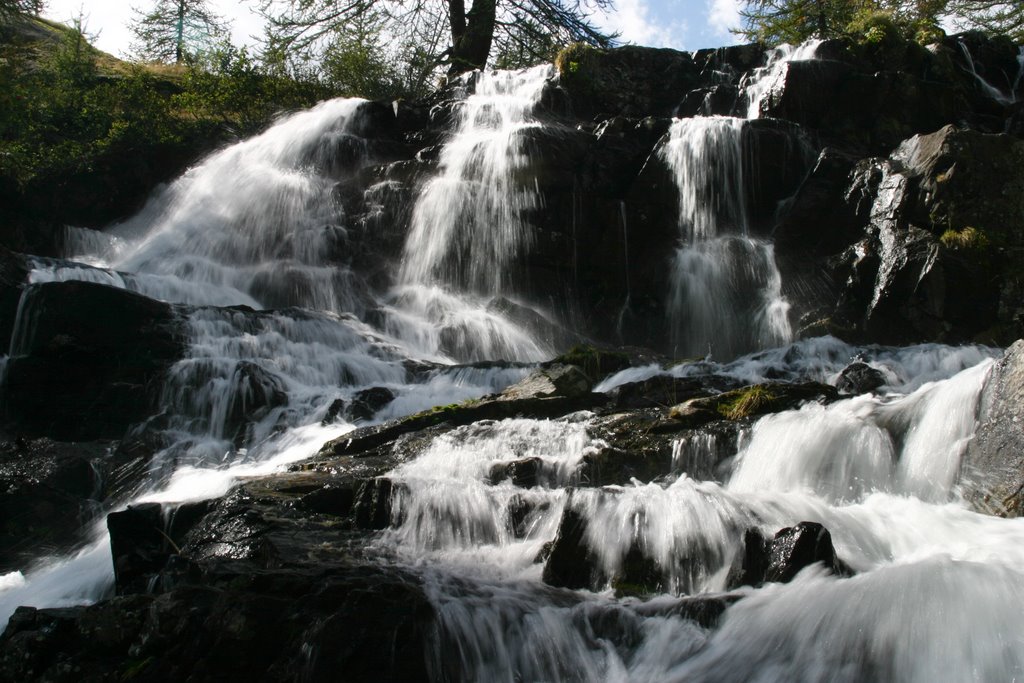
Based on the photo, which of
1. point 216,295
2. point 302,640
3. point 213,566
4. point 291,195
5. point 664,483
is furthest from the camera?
point 291,195

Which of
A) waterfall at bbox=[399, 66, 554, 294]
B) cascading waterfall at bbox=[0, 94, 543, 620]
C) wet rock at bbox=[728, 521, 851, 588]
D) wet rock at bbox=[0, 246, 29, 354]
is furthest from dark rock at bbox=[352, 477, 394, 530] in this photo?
waterfall at bbox=[399, 66, 554, 294]

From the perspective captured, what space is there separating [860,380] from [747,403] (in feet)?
6.79

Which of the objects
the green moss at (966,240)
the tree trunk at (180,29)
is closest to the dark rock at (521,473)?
the green moss at (966,240)

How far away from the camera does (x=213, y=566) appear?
4.41m

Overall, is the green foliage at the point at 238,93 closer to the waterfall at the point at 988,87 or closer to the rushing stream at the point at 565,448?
the rushing stream at the point at 565,448

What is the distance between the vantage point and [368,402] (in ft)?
30.2

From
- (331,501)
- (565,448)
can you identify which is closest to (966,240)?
(565,448)

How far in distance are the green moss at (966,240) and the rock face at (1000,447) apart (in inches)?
243

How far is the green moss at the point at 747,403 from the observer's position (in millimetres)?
7074

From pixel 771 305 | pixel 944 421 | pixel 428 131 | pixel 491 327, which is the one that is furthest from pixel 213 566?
pixel 428 131

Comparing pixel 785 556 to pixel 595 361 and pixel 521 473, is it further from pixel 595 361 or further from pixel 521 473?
pixel 595 361

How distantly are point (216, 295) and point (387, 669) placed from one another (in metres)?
10.5

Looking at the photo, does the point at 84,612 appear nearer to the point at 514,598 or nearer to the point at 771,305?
the point at 514,598

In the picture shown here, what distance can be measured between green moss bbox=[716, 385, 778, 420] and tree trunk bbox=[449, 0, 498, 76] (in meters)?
15.5
